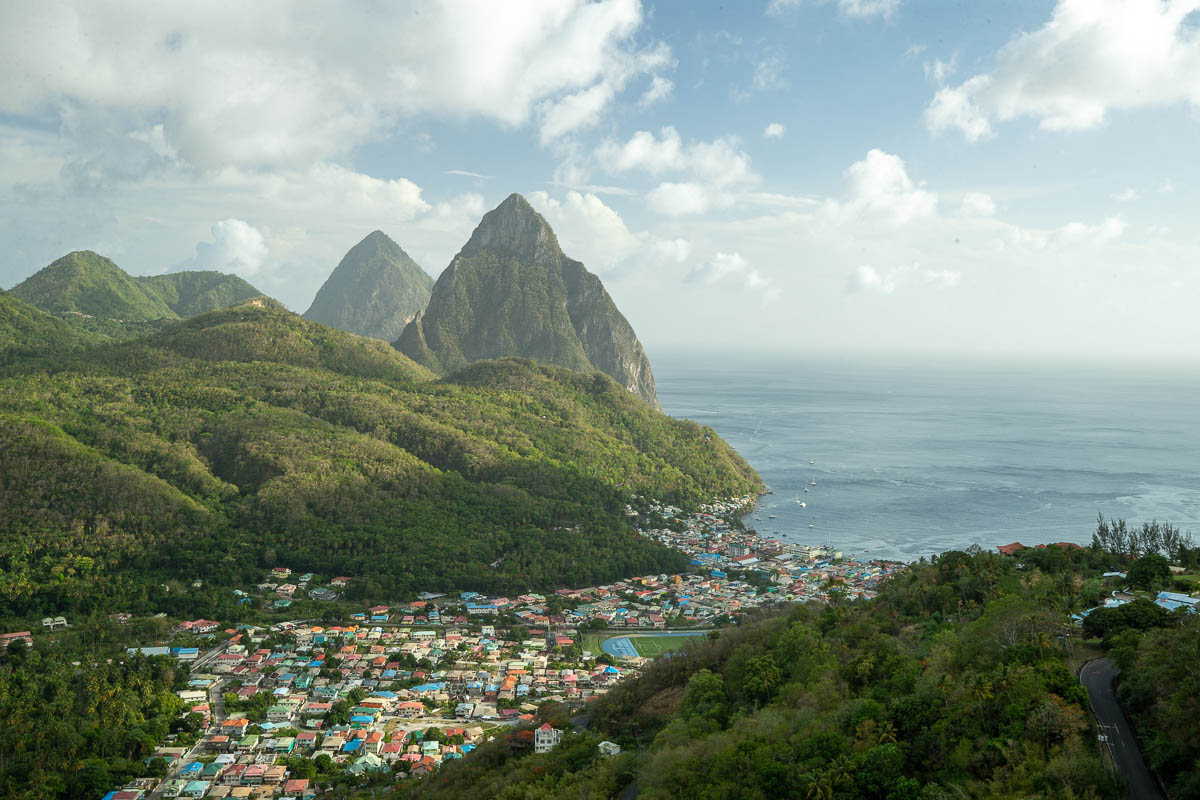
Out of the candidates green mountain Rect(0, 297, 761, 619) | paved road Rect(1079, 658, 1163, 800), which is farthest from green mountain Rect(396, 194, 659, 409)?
paved road Rect(1079, 658, 1163, 800)

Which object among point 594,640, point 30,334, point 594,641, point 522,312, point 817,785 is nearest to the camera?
point 817,785

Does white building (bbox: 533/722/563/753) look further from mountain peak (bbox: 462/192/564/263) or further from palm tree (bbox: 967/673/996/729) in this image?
mountain peak (bbox: 462/192/564/263)

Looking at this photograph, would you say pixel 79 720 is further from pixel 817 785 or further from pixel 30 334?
pixel 30 334

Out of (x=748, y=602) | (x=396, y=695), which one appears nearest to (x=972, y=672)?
(x=396, y=695)

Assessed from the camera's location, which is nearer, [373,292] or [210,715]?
[210,715]

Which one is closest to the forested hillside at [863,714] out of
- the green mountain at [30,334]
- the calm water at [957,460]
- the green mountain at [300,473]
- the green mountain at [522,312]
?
the green mountain at [300,473]

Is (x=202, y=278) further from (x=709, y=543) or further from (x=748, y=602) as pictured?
(x=748, y=602)

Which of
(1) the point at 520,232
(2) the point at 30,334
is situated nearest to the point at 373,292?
(1) the point at 520,232
